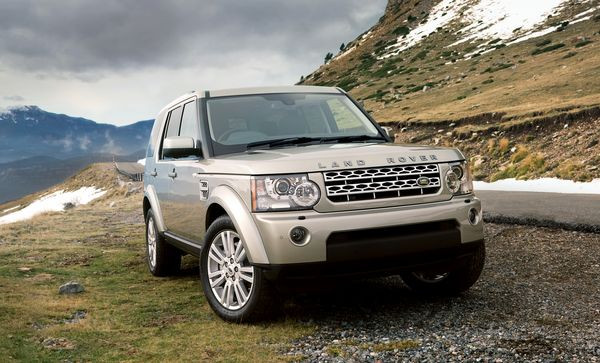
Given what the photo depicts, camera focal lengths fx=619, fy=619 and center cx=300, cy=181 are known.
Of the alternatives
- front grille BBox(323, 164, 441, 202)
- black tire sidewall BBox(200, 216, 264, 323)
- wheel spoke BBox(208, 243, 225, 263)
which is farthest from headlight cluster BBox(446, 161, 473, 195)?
wheel spoke BBox(208, 243, 225, 263)

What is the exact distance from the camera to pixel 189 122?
6.37 m

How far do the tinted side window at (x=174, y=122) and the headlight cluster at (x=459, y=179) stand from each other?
127 inches

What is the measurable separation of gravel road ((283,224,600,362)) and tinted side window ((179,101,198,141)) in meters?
1.90

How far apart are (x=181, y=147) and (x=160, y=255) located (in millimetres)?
2040

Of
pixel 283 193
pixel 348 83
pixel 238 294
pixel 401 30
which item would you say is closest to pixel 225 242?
pixel 238 294

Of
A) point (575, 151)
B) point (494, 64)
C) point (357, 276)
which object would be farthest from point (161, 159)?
point (494, 64)

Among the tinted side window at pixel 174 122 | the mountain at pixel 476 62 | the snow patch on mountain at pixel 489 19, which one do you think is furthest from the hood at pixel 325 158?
the snow patch on mountain at pixel 489 19

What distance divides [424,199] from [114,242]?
7.72m

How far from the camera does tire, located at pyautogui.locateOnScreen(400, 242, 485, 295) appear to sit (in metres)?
5.32

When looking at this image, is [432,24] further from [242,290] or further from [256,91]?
[242,290]

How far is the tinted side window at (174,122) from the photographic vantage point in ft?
22.7

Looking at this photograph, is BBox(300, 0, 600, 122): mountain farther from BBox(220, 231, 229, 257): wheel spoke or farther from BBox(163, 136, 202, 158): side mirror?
BBox(220, 231, 229, 257): wheel spoke

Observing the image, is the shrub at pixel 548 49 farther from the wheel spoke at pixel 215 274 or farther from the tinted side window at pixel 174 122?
the wheel spoke at pixel 215 274

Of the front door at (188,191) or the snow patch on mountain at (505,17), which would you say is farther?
the snow patch on mountain at (505,17)
